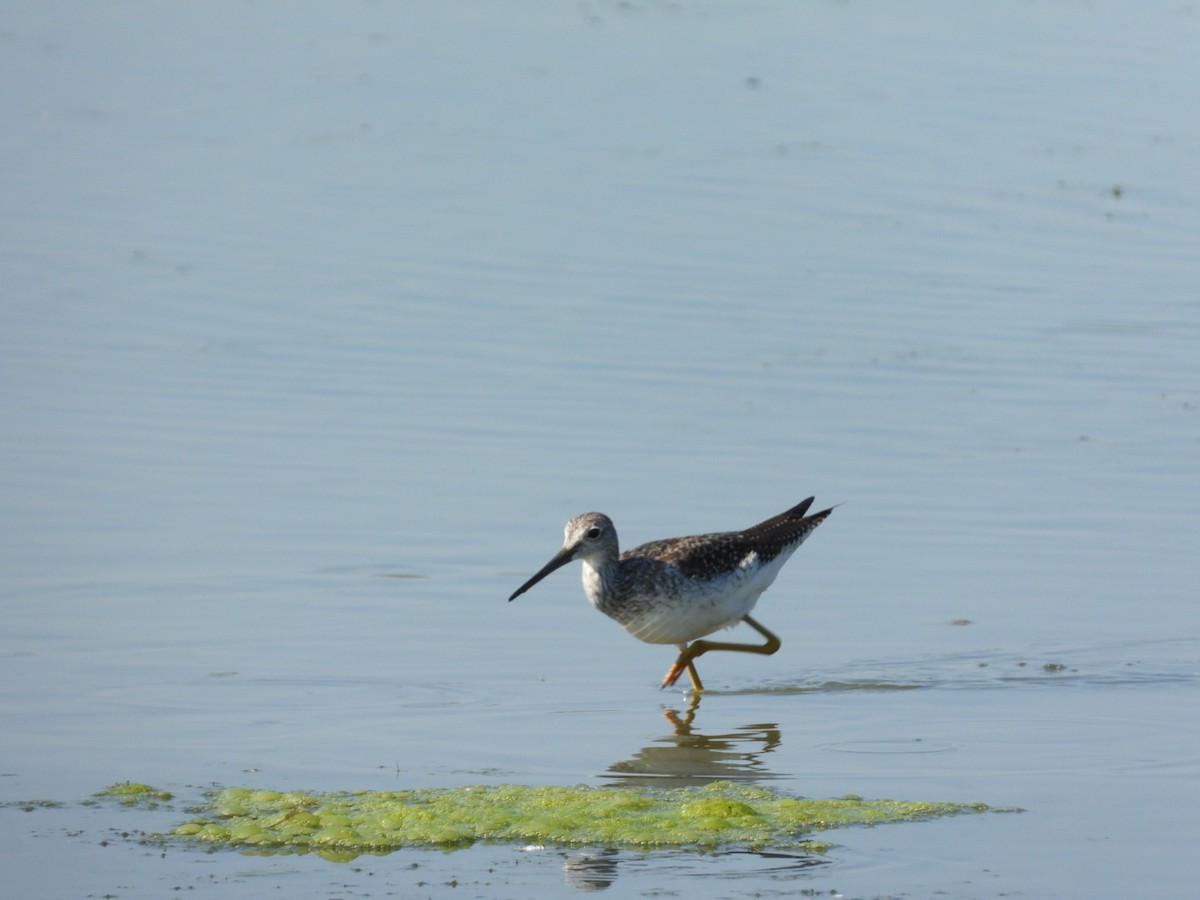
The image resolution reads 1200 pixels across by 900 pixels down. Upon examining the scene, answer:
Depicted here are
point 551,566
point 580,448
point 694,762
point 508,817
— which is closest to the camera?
point 508,817

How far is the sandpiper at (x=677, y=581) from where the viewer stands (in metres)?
8.84

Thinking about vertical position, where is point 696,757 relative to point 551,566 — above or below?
below

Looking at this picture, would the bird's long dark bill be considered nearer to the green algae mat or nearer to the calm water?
the calm water

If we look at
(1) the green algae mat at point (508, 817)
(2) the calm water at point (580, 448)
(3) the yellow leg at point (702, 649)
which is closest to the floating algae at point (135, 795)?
(1) the green algae mat at point (508, 817)

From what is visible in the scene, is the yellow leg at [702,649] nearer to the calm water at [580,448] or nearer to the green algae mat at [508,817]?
the calm water at [580,448]

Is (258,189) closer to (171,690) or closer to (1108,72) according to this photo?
(171,690)

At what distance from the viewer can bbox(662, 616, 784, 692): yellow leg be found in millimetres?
8875

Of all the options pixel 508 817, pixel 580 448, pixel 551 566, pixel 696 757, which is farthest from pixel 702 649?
pixel 508 817

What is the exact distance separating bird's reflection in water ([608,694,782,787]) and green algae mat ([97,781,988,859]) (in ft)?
1.30

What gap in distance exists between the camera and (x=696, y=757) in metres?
7.80

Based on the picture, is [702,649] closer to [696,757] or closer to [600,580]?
[600,580]

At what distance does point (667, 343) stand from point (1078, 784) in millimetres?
7197

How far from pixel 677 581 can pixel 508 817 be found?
99.9 inches

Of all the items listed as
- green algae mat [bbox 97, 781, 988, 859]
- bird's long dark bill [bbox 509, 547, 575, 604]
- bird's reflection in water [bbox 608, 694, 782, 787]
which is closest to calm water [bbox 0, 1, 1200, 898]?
bird's reflection in water [bbox 608, 694, 782, 787]
